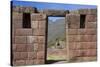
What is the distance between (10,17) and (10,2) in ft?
0.51

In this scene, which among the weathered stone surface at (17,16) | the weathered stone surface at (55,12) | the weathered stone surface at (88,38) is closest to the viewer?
the weathered stone surface at (17,16)

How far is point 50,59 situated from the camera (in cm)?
207

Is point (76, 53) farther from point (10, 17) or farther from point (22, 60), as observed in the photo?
point (10, 17)

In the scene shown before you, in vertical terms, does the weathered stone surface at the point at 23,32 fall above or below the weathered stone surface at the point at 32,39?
above

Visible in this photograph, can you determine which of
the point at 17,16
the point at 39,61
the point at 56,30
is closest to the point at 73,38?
the point at 56,30

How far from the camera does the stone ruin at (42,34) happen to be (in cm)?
198

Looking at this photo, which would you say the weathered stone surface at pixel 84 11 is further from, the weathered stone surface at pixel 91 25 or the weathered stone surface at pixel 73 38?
the weathered stone surface at pixel 73 38

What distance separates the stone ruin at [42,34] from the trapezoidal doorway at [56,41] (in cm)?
4

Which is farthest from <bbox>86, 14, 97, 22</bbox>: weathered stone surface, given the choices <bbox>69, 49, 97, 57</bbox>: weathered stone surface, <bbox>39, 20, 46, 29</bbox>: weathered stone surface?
<bbox>39, 20, 46, 29</bbox>: weathered stone surface

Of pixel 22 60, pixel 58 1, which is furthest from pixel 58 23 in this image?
pixel 22 60

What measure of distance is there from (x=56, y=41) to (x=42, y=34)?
176mm

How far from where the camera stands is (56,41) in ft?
6.86

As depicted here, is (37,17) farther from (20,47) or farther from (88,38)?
(88,38)

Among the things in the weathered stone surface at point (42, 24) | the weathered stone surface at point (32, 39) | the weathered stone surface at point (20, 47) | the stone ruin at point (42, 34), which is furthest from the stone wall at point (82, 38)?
the weathered stone surface at point (20, 47)
